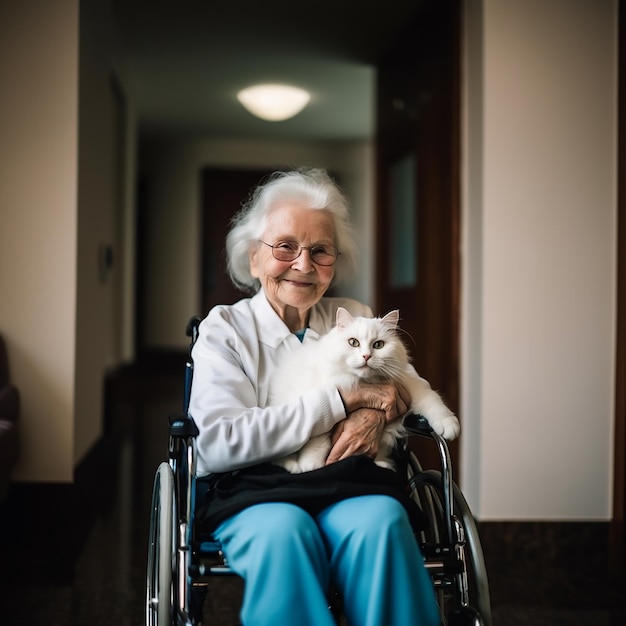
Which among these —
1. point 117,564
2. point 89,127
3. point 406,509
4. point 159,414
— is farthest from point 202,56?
point 406,509

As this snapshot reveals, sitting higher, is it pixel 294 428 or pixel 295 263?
pixel 295 263

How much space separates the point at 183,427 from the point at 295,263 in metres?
0.49

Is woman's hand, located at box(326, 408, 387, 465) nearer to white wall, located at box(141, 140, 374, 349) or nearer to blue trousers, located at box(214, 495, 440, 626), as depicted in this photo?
blue trousers, located at box(214, 495, 440, 626)

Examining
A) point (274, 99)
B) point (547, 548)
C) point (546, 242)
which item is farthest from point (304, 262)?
point (274, 99)

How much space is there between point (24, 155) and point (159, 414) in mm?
3046

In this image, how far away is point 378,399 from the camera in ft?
5.35

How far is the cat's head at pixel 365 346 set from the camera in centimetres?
161

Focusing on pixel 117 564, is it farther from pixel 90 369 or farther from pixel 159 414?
pixel 159 414

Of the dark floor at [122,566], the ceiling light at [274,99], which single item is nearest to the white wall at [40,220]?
the dark floor at [122,566]

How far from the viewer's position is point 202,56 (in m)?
5.52

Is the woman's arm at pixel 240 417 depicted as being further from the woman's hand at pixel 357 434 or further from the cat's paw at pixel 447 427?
the cat's paw at pixel 447 427

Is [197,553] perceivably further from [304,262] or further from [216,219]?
[216,219]

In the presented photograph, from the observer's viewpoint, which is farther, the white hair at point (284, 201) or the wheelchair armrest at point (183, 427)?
the white hair at point (284, 201)

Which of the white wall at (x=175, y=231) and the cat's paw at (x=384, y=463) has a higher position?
the white wall at (x=175, y=231)
